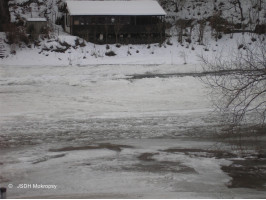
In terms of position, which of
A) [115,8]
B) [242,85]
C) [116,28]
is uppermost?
[115,8]

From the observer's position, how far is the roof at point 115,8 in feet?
128

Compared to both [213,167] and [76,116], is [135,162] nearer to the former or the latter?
[213,167]

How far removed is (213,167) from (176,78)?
13.8 meters

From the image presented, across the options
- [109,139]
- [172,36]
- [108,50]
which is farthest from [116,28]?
[109,139]

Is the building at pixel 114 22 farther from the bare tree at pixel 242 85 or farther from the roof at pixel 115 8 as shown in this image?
the bare tree at pixel 242 85

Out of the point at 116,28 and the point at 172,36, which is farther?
the point at 172,36

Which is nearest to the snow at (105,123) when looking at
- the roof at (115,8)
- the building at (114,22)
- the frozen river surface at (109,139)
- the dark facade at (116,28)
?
the frozen river surface at (109,139)

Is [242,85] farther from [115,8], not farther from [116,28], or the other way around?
[115,8]

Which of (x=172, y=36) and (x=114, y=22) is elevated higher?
(x=114, y=22)

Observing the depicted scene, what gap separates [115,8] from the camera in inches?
1592

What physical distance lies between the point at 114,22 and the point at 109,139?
23.7 metres

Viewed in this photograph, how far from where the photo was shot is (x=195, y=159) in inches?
590

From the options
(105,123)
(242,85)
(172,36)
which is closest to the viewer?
(105,123)

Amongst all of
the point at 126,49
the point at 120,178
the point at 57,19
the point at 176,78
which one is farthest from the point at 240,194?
the point at 57,19
